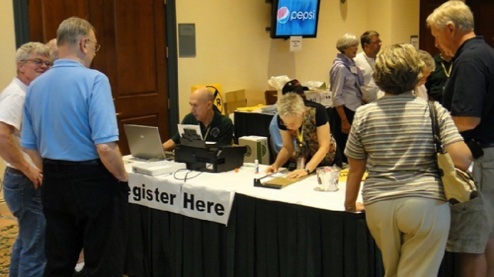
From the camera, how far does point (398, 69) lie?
2.26 m

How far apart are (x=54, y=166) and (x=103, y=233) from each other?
0.35 m

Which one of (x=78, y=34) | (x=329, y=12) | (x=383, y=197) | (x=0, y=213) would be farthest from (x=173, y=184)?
(x=329, y=12)

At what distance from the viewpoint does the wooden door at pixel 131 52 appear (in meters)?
5.14

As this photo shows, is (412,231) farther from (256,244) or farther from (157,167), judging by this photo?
(157,167)

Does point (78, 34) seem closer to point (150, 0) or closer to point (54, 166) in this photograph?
point (54, 166)

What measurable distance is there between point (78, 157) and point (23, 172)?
455 millimetres

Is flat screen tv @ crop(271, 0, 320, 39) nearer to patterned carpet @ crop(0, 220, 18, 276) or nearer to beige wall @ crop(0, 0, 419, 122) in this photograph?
beige wall @ crop(0, 0, 419, 122)

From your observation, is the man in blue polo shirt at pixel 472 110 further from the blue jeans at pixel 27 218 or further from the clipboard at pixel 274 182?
the blue jeans at pixel 27 218

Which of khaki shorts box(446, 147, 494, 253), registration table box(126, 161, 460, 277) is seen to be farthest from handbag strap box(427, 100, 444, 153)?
registration table box(126, 161, 460, 277)

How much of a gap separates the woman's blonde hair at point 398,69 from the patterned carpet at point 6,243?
102 inches

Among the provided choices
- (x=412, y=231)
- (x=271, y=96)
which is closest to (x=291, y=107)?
(x=412, y=231)

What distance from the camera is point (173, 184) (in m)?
3.28

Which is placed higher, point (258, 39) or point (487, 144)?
point (258, 39)

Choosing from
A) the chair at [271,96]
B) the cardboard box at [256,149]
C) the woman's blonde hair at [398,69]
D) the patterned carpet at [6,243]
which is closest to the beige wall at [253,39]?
the chair at [271,96]
